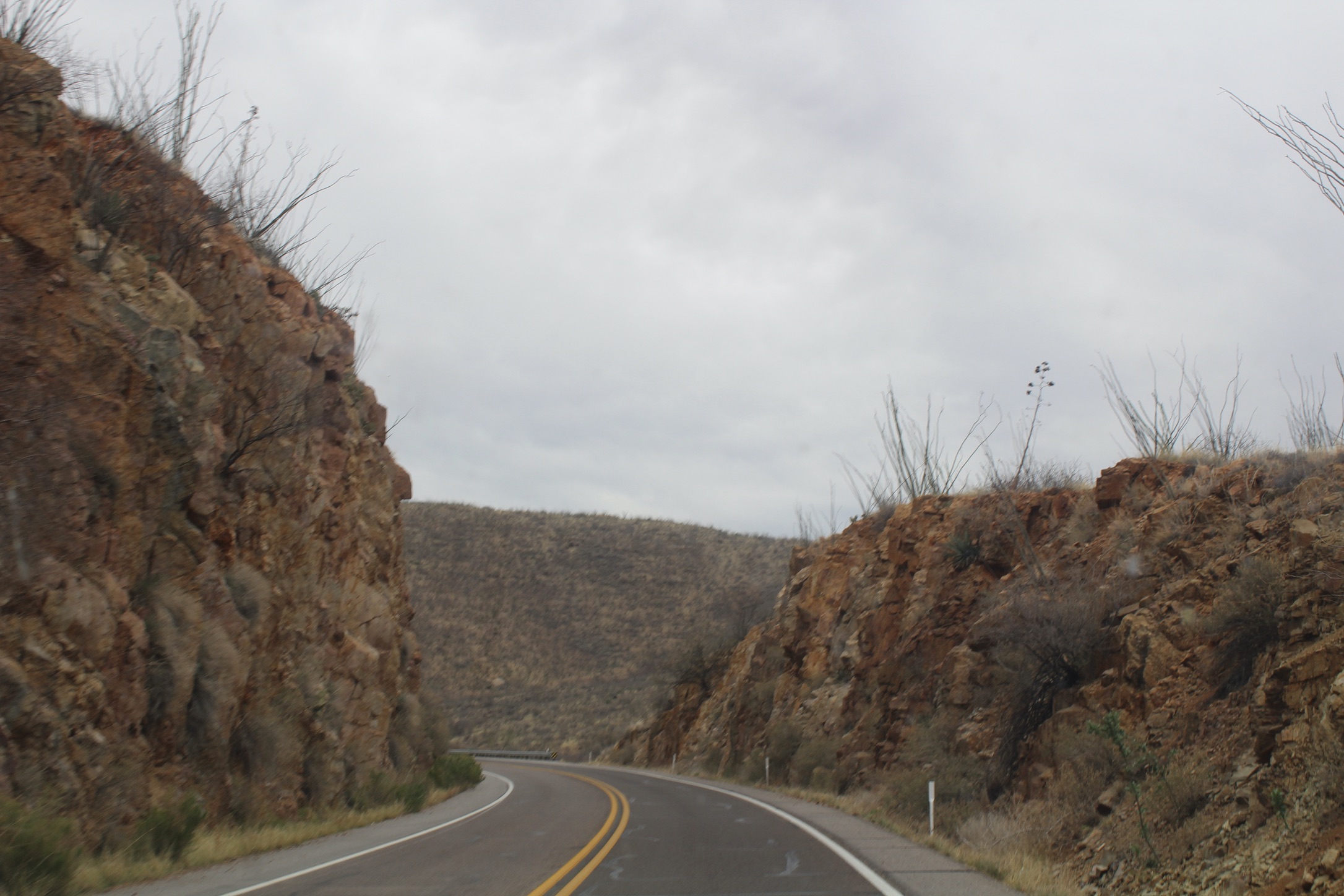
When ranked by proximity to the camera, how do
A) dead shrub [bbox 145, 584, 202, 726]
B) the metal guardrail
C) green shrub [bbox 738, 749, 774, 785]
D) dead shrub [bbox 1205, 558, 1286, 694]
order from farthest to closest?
the metal guardrail → green shrub [bbox 738, 749, 774, 785] → dead shrub [bbox 145, 584, 202, 726] → dead shrub [bbox 1205, 558, 1286, 694]

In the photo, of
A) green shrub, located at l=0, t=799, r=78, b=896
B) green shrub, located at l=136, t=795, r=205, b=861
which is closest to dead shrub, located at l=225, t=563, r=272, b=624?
green shrub, located at l=136, t=795, r=205, b=861

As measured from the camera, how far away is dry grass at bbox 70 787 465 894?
30.8 feet

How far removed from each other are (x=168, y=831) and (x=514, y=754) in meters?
45.3

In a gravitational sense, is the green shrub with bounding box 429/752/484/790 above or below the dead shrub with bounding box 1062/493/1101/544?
below

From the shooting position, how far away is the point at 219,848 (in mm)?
11766

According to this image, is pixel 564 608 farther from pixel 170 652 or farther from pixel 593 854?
pixel 593 854

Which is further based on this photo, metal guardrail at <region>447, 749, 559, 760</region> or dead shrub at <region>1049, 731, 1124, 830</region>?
metal guardrail at <region>447, 749, 559, 760</region>

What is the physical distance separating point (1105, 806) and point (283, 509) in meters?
14.7

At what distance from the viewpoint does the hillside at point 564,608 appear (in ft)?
201

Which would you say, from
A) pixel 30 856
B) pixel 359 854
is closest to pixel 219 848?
pixel 359 854

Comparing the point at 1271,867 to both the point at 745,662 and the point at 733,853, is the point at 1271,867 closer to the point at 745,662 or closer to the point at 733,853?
the point at 733,853

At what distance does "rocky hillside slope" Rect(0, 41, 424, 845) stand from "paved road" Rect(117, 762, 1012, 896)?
6.56 feet

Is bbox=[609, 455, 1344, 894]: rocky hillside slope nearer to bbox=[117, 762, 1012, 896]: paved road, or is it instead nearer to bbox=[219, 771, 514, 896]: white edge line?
bbox=[117, 762, 1012, 896]: paved road

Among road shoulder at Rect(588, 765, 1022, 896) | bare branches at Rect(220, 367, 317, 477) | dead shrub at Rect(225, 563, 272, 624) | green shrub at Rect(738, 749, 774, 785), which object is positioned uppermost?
bare branches at Rect(220, 367, 317, 477)
